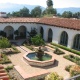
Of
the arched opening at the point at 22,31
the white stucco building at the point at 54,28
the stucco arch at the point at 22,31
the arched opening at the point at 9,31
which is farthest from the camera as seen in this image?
the stucco arch at the point at 22,31

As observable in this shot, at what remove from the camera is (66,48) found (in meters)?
29.9

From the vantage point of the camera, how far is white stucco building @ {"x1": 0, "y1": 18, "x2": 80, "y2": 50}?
29969mm

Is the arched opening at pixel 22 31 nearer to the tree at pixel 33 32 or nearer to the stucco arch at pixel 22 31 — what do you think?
the stucco arch at pixel 22 31

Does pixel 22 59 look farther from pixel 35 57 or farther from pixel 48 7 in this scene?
pixel 48 7

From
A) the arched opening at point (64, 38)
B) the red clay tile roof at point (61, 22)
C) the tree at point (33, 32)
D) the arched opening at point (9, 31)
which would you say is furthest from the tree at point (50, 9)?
the arched opening at point (64, 38)

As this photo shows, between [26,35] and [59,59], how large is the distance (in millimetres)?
17769

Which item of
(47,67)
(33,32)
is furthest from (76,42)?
(33,32)

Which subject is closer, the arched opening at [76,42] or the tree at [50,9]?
the arched opening at [76,42]

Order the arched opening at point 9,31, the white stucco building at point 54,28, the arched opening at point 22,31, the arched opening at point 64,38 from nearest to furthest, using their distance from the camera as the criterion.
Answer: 1. the white stucco building at point 54,28
2. the arched opening at point 64,38
3. the arched opening at point 9,31
4. the arched opening at point 22,31

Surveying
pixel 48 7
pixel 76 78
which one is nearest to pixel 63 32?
pixel 76 78

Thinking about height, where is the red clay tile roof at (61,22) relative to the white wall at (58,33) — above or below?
above

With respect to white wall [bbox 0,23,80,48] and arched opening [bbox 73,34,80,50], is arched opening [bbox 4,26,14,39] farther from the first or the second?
arched opening [bbox 73,34,80,50]

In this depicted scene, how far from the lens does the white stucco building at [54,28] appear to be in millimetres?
29969

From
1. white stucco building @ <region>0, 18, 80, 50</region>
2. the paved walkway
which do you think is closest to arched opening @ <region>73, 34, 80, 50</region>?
white stucco building @ <region>0, 18, 80, 50</region>
